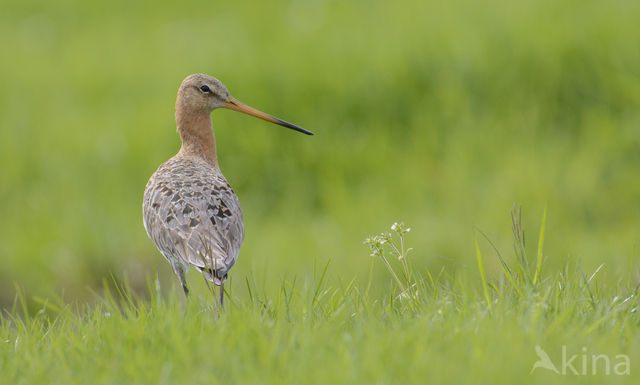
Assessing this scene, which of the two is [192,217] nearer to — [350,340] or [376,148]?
[350,340]

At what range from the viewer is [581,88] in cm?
1003

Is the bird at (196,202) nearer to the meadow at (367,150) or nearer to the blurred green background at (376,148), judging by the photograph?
the meadow at (367,150)

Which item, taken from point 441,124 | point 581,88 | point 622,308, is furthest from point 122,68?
point 622,308

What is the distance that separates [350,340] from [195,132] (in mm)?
2532

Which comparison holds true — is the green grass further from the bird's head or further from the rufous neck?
the bird's head

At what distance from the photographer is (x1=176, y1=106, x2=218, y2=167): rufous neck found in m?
5.94

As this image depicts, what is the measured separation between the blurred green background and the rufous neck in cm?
266

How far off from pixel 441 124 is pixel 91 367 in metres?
6.84

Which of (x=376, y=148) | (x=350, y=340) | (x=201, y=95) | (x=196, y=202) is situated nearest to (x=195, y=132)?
(x=201, y=95)

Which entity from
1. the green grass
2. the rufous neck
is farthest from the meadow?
the green grass

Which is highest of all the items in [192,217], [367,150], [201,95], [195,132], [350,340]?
[201,95]

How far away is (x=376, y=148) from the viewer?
1013 cm

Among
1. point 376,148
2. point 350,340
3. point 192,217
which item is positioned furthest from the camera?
point 376,148

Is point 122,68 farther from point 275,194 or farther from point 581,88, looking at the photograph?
point 581,88
